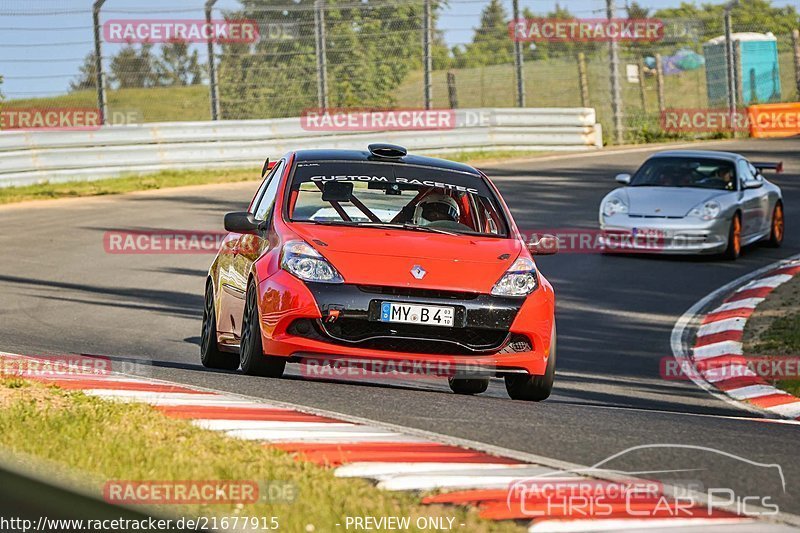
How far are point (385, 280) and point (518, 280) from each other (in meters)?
0.86

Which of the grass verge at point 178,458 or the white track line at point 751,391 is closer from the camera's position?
the grass verge at point 178,458

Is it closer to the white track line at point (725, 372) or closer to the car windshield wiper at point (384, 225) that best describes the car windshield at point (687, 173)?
the white track line at point (725, 372)

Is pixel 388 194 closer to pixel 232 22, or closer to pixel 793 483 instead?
pixel 793 483

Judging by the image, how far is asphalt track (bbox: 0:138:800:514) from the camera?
243 inches

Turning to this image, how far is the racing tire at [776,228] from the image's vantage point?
60.5 feet

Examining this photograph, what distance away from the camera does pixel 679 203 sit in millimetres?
16938

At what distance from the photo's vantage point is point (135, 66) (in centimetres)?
2514

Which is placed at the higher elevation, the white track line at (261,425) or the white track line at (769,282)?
the white track line at (261,425)

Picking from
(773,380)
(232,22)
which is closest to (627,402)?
(773,380)

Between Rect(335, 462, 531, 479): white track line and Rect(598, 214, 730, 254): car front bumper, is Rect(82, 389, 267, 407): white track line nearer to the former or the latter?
Rect(335, 462, 531, 479): white track line

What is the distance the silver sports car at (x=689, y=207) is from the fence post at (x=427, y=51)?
10924 mm
